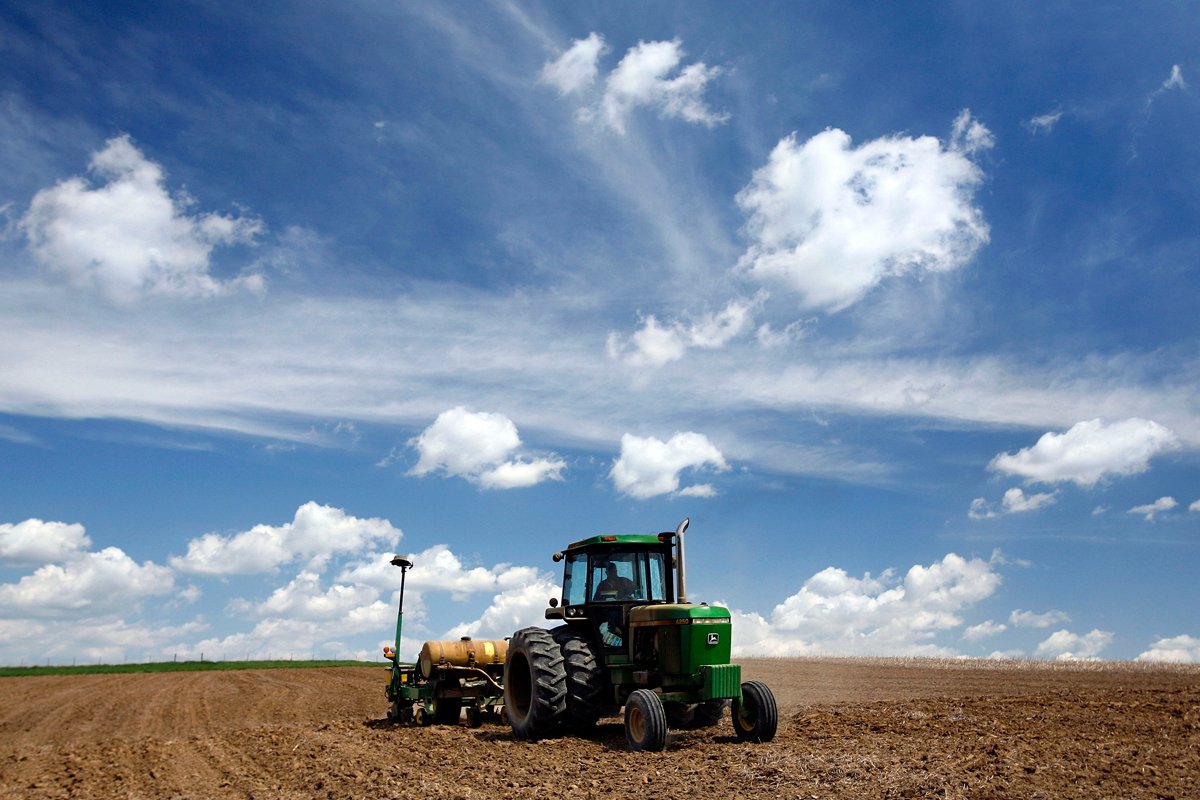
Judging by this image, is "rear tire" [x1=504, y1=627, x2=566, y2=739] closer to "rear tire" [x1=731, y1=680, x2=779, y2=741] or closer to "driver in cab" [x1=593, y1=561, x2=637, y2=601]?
"driver in cab" [x1=593, y1=561, x2=637, y2=601]

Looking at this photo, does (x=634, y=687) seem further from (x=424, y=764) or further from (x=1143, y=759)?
(x=1143, y=759)

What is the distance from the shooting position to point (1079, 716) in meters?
15.1

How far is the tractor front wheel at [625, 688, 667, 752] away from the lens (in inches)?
477

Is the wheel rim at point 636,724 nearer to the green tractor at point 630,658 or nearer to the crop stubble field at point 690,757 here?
the green tractor at point 630,658

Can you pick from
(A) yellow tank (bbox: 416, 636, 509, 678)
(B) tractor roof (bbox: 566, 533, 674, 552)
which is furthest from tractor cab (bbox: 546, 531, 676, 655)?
(A) yellow tank (bbox: 416, 636, 509, 678)

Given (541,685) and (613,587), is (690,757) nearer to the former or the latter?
(541,685)

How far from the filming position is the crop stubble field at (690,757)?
9.95 metres

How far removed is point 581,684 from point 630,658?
83cm

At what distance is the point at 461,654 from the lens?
16578 mm

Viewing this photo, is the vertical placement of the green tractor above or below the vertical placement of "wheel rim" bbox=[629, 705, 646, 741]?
above

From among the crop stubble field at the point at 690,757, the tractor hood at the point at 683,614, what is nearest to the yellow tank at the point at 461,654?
the crop stubble field at the point at 690,757

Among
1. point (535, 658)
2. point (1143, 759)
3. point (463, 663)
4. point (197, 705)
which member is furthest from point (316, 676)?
point (1143, 759)

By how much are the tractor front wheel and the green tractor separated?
1 cm

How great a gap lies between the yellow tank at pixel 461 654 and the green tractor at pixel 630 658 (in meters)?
1.90
